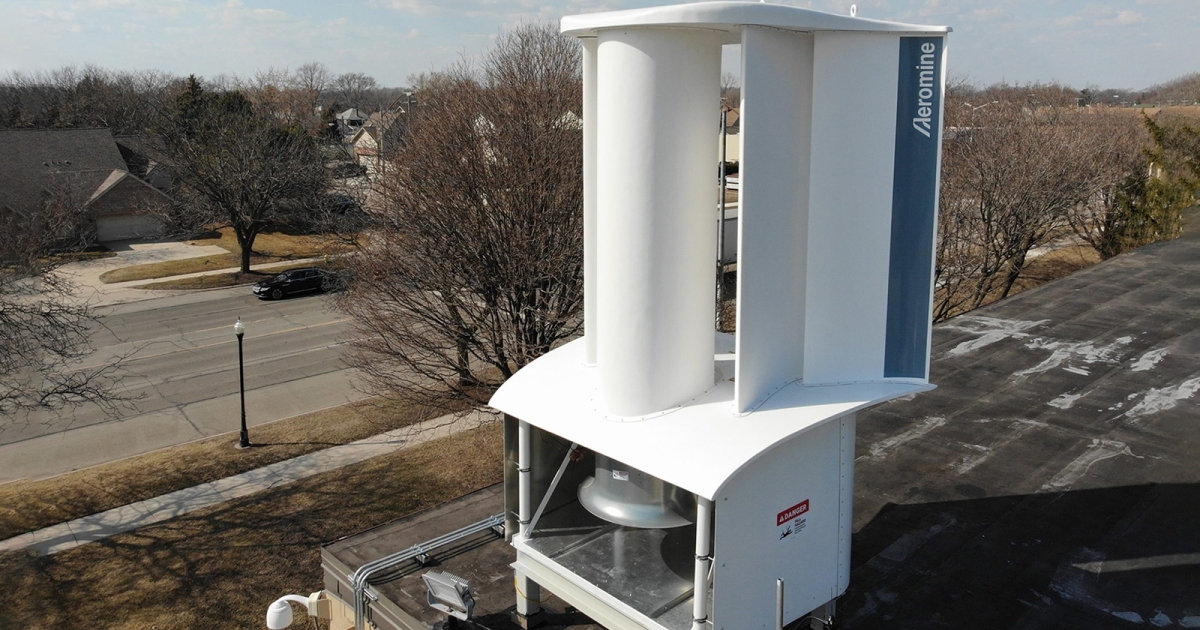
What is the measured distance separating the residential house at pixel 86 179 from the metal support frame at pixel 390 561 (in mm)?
45969

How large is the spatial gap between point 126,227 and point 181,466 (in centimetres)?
3663

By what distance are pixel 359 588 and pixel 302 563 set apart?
8.69m

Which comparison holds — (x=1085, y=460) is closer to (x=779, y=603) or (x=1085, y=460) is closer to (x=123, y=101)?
(x=779, y=603)

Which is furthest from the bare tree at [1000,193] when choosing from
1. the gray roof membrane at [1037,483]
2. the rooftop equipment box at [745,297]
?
the rooftop equipment box at [745,297]

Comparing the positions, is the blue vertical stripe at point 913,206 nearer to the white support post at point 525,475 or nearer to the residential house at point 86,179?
the white support post at point 525,475

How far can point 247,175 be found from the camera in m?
41.8

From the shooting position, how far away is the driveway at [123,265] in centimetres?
3822

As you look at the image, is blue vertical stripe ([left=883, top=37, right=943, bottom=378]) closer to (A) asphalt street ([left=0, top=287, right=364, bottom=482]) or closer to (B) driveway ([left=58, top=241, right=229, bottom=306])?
(A) asphalt street ([left=0, top=287, right=364, bottom=482])

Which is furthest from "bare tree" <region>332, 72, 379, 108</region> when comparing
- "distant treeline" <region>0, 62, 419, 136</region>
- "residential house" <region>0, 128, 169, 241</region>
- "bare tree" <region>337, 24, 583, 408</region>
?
"bare tree" <region>337, 24, 583, 408</region>

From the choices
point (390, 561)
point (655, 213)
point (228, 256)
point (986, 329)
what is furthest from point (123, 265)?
point (655, 213)

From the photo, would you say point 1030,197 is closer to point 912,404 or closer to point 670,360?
point 912,404

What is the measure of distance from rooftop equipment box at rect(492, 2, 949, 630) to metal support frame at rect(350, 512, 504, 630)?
2.14m

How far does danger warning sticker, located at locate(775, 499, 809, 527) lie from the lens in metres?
6.69

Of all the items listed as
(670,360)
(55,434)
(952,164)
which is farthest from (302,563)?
(952,164)
